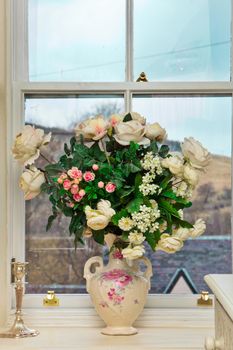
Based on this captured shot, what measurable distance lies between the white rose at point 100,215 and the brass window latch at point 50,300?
0.45m

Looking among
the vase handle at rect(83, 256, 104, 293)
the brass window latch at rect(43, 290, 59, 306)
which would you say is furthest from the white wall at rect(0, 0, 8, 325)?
the vase handle at rect(83, 256, 104, 293)

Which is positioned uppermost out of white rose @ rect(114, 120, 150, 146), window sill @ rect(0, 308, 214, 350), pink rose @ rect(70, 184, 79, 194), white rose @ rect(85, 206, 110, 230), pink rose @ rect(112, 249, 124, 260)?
white rose @ rect(114, 120, 150, 146)

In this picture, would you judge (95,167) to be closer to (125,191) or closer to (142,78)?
(125,191)

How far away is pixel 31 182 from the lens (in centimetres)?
259

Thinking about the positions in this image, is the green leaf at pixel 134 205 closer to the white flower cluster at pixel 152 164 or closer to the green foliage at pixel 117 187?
the green foliage at pixel 117 187

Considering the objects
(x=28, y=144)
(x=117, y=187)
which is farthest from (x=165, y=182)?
(x=28, y=144)

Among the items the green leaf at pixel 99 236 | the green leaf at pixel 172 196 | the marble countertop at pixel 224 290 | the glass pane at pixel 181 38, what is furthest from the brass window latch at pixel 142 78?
the marble countertop at pixel 224 290

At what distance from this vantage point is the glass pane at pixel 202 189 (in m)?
2.80

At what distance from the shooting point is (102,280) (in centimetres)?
249

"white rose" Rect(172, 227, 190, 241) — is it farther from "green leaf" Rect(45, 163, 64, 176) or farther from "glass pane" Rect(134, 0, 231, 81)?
"glass pane" Rect(134, 0, 231, 81)

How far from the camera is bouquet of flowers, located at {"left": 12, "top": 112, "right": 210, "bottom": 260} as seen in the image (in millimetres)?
2434

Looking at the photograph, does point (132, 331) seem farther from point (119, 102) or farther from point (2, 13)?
point (2, 13)

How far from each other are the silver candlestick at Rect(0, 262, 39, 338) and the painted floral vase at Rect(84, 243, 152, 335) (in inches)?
8.6

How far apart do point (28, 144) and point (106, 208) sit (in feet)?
1.18
